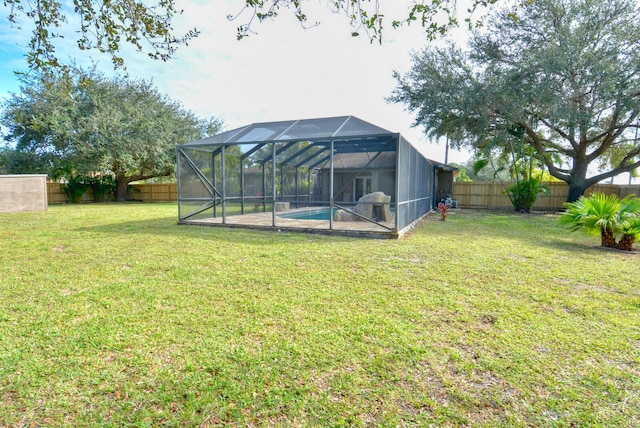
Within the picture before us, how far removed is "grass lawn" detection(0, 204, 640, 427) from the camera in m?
1.68

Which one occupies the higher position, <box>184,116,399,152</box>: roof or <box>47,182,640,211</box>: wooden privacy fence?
<box>184,116,399,152</box>: roof

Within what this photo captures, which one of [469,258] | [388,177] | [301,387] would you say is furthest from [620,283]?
[388,177]

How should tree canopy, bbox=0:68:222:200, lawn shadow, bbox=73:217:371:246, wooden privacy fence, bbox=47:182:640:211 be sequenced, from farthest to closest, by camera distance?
tree canopy, bbox=0:68:222:200 < wooden privacy fence, bbox=47:182:640:211 < lawn shadow, bbox=73:217:371:246

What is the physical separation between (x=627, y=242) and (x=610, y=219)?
1.58 ft

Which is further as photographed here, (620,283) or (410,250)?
(410,250)

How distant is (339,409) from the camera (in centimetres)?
168

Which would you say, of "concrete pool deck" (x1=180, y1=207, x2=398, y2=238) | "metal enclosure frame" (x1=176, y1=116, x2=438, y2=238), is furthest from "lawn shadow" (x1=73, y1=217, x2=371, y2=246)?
A: "metal enclosure frame" (x1=176, y1=116, x2=438, y2=238)

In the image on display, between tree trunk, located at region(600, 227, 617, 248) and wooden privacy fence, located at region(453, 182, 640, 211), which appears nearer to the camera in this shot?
tree trunk, located at region(600, 227, 617, 248)

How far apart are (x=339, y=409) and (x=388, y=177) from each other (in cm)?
1244

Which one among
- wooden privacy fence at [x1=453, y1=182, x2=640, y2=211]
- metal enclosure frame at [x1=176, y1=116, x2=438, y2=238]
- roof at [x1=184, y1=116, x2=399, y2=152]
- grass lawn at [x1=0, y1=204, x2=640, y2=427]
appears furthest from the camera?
wooden privacy fence at [x1=453, y1=182, x2=640, y2=211]

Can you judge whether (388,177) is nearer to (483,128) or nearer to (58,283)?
(483,128)

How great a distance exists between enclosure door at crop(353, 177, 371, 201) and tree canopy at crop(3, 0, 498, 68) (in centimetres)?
1195

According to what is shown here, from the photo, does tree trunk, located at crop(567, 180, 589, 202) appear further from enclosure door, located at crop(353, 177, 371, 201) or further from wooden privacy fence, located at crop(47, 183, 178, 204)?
wooden privacy fence, located at crop(47, 183, 178, 204)

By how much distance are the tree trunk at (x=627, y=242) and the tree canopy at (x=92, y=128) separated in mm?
18930
